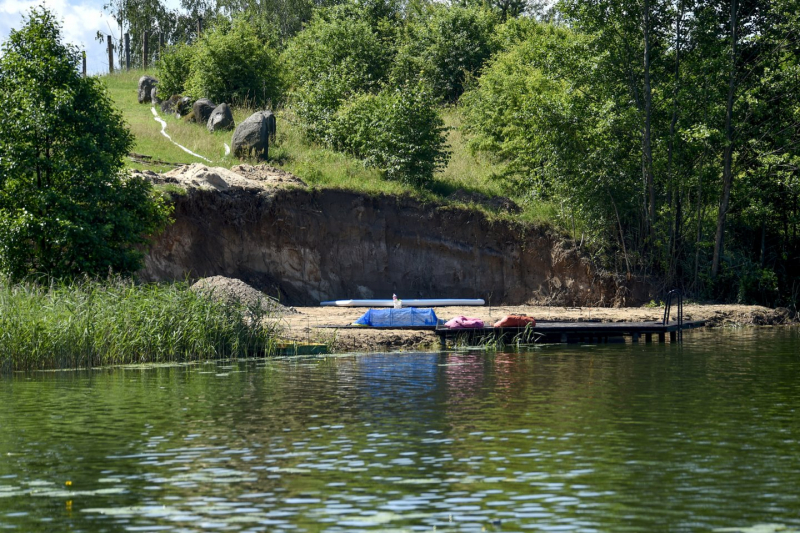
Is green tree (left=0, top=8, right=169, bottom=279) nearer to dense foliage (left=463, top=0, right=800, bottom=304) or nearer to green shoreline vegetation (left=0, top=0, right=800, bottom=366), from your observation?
green shoreline vegetation (left=0, top=0, right=800, bottom=366)

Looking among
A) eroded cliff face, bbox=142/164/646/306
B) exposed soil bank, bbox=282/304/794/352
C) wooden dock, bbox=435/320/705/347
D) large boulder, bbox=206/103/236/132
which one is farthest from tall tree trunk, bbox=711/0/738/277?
large boulder, bbox=206/103/236/132

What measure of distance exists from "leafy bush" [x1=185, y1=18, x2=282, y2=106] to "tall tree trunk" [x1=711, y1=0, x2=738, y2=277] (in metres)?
28.6

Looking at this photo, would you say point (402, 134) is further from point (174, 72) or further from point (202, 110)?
point (174, 72)

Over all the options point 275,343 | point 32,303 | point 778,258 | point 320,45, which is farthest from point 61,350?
point 320,45

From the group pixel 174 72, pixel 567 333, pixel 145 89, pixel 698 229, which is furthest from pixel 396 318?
pixel 145 89

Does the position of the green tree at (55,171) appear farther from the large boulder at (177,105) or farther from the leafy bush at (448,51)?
the leafy bush at (448,51)

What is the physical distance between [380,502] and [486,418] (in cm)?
626

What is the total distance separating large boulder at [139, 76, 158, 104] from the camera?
68125mm

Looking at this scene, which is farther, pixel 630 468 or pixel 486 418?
pixel 486 418

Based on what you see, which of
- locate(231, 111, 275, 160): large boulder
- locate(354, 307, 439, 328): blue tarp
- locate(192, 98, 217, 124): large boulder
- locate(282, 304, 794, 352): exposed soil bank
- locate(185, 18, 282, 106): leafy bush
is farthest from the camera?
locate(185, 18, 282, 106): leafy bush

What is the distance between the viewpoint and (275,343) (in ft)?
93.5

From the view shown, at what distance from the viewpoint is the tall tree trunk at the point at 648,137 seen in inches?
1703

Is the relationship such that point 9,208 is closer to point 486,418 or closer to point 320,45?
point 486,418

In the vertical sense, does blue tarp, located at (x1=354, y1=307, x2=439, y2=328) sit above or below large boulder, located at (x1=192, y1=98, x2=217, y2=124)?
below
